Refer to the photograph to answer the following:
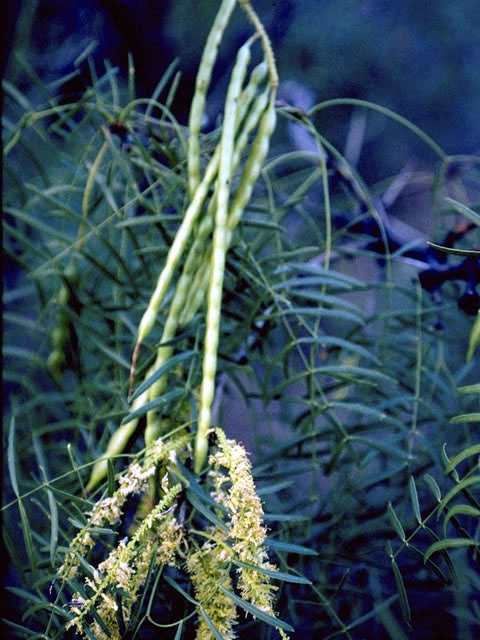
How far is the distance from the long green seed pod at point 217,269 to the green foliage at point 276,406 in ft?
0.05

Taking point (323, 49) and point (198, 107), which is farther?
point (323, 49)

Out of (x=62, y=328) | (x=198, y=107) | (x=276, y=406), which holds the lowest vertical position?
(x=276, y=406)

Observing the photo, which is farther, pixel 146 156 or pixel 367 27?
pixel 367 27

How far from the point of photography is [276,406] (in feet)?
1.65

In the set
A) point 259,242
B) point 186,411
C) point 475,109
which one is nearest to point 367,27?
point 475,109

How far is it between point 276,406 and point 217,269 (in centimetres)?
25

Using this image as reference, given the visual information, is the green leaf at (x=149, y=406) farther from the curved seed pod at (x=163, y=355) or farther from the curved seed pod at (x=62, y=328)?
the curved seed pod at (x=62, y=328)

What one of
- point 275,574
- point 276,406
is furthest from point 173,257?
point 276,406

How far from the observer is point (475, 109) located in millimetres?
494

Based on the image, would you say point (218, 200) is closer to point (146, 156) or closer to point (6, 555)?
point (146, 156)

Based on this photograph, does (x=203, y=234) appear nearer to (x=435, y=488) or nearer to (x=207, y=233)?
(x=207, y=233)

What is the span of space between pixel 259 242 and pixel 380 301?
203mm

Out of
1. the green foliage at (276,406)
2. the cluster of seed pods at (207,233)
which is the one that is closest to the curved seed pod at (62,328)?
the green foliage at (276,406)

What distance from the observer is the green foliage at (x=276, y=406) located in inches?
10.4
